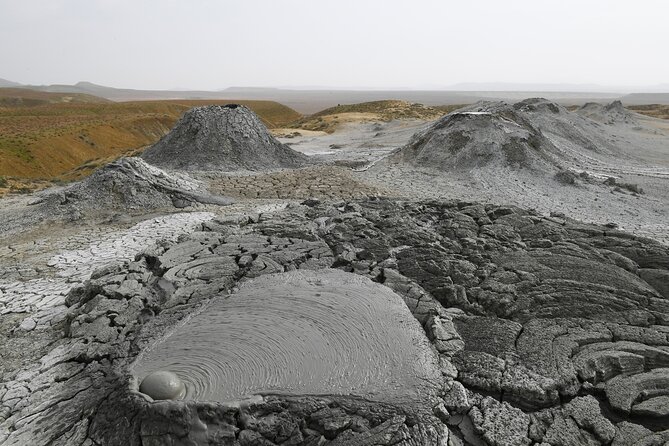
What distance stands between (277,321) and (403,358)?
4.67 feet

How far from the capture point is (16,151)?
2153cm

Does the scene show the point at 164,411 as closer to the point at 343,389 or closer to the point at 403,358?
the point at 343,389

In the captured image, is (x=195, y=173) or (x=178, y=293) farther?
(x=195, y=173)

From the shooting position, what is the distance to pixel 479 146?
584 inches

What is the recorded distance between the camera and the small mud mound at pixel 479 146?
14.2 m

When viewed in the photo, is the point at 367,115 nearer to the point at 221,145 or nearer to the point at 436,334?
the point at 221,145

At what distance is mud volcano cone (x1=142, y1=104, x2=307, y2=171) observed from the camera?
14.6 metres

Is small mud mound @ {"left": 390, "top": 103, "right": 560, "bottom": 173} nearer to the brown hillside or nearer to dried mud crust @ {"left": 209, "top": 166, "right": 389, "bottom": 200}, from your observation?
dried mud crust @ {"left": 209, "top": 166, "right": 389, "bottom": 200}

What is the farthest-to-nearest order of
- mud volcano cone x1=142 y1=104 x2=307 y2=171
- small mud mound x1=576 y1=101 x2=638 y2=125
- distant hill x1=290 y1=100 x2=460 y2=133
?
distant hill x1=290 y1=100 x2=460 y2=133, small mud mound x1=576 y1=101 x2=638 y2=125, mud volcano cone x1=142 y1=104 x2=307 y2=171

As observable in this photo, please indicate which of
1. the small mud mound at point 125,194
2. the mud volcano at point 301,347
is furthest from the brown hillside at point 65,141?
the mud volcano at point 301,347

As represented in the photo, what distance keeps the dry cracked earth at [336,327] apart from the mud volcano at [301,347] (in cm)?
2

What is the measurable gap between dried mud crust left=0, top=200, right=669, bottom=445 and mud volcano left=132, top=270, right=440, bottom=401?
18 cm

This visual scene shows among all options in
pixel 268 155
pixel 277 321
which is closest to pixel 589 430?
pixel 277 321

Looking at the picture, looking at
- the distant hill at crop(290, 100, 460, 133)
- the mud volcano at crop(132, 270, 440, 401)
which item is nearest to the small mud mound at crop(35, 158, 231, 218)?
the mud volcano at crop(132, 270, 440, 401)
